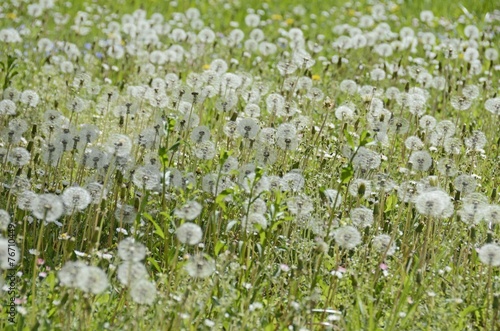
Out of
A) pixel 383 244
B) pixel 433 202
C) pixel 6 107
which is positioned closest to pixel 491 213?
pixel 433 202

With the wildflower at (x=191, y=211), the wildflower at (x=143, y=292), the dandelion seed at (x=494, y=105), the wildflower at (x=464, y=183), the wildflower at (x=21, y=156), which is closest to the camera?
the wildflower at (x=143, y=292)

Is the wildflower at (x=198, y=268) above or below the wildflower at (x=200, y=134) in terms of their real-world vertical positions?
below

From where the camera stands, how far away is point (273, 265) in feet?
11.0

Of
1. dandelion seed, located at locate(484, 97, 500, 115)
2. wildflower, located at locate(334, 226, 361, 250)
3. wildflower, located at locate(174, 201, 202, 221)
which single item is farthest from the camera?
dandelion seed, located at locate(484, 97, 500, 115)

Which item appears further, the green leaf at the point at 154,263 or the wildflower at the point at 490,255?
the green leaf at the point at 154,263

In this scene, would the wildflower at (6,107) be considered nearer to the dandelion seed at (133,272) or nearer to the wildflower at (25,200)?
the wildflower at (25,200)

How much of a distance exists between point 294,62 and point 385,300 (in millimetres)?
2120

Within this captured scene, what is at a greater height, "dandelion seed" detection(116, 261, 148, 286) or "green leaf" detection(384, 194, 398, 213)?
"green leaf" detection(384, 194, 398, 213)

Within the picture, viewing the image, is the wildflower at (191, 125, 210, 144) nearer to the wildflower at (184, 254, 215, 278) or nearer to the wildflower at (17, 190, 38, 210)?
the wildflower at (17, 190, 38, 210)

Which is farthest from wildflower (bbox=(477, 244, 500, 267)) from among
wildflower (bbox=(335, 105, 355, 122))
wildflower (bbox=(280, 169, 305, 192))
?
wildflower (bbox=(335, 105, 355, 122))

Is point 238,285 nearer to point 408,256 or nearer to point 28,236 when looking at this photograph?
point 408,256

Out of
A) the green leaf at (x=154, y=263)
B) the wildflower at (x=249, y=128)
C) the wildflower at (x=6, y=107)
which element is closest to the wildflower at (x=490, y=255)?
the green leaf at (x=154, y=263)

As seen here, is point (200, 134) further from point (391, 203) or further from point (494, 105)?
point (494, 105)

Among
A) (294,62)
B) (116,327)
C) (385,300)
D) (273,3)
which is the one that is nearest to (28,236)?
(116,327)
